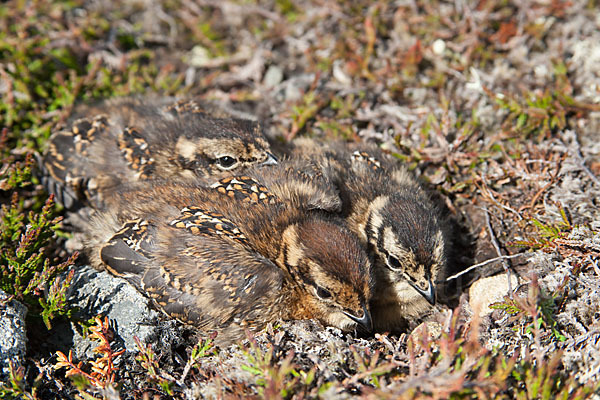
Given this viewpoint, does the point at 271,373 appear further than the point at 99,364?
No

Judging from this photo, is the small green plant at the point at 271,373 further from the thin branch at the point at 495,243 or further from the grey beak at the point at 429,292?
the thin branch at the point at 495,243

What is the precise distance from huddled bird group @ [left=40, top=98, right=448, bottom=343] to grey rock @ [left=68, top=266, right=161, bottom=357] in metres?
0.12

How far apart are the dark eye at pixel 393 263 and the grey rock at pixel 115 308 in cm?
209

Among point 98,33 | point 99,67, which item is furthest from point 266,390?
point 98,33

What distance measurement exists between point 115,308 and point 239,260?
1248 mm

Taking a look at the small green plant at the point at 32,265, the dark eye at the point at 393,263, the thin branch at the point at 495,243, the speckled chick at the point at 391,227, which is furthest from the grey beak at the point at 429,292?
the small green plant at the point at 32,265

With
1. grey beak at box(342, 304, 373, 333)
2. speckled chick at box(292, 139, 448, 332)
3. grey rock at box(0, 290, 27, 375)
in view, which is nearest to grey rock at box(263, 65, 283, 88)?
speckled chick at box(292, 139, 448, 332)

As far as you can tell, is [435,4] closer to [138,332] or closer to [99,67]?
[99,67]

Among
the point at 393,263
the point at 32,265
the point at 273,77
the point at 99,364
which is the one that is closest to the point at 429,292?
the point at 393,263

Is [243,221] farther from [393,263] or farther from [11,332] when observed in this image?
[11,332]

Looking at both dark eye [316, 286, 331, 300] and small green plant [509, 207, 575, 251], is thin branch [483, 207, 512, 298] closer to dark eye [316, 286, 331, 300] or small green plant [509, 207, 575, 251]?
small green plant [509, 207, 575, 251]

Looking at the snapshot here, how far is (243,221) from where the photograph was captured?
4.66 metres

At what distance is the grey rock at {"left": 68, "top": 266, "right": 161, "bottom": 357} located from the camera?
4562 mm

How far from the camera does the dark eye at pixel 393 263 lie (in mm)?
4773
